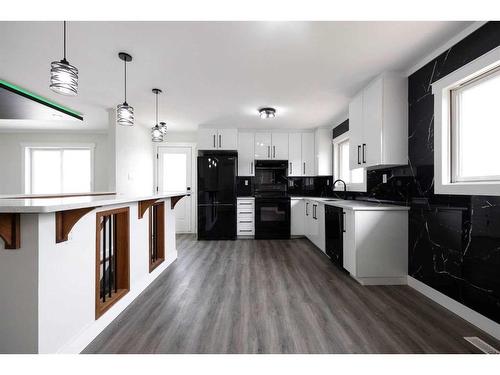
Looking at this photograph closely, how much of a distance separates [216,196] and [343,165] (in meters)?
2.58

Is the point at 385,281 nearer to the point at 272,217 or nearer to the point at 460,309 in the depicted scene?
the point at 460,309

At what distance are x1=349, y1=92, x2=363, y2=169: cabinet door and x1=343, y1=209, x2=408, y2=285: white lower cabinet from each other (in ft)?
2.69

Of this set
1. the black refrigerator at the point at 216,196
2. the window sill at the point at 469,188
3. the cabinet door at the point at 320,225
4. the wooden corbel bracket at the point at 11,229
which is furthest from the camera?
the black refrigerator at the point at 216,196

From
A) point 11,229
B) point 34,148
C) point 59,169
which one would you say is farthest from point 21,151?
point 11,229

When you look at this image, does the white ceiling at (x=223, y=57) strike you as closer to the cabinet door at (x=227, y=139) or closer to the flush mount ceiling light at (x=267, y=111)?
the flush mount ceiling light at (x=267, y=111)

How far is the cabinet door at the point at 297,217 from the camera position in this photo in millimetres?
4637

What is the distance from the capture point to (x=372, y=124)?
2.65 meters

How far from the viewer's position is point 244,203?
15.4 ft

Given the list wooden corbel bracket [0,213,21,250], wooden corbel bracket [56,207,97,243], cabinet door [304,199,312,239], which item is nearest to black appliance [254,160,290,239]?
cabinet door [304,199,312,239]

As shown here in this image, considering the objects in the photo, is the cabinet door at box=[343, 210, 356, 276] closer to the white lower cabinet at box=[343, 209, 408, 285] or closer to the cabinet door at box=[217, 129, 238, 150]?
the white lower cabinet at box=[343, 209, 408, 285]

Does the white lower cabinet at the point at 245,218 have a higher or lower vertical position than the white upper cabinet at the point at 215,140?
lower

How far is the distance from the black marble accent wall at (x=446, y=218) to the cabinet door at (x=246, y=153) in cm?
275

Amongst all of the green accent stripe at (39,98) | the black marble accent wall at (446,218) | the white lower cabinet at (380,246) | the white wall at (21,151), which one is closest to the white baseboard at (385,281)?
the white lower cabinet at (380,246)
